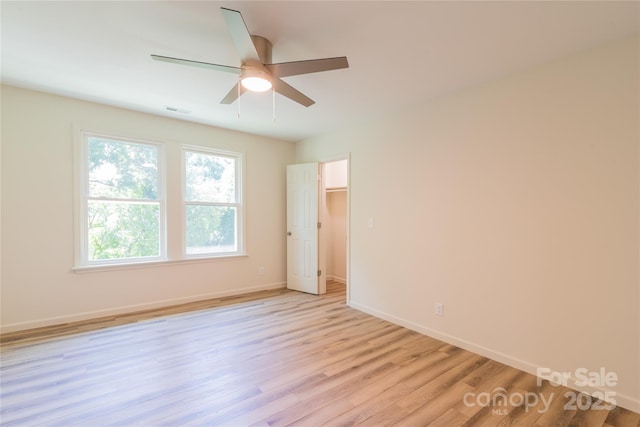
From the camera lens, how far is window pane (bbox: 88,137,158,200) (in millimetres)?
3408

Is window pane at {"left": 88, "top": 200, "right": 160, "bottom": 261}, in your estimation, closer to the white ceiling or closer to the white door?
the white ceiling

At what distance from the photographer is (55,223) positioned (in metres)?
3.14

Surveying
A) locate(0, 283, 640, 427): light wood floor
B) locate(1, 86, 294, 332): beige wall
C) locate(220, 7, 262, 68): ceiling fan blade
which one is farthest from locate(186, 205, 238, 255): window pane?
locate(220, 7, 262, 68): ceiling fan blade

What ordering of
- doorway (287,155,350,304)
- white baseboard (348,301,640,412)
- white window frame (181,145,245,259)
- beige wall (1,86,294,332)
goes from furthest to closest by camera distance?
doorway (287,155,350,304) → white window frame (181,145,245,259) → beige wall (1,86,294,332) → white baseboard (348,301,640,412)

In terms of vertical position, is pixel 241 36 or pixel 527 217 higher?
pixel 241 36

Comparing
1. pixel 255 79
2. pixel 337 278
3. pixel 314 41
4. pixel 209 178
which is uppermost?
pixel 314 41

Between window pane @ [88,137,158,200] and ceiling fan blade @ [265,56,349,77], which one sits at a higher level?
ceiling fan blade @ [265,56,349,77]

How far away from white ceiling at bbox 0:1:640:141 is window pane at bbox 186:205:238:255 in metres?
1.69

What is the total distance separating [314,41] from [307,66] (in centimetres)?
33

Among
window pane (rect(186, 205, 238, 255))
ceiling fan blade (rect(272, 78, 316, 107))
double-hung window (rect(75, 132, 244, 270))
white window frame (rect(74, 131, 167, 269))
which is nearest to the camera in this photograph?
ceiling fan blade (rect(272, 78, 316, 107))

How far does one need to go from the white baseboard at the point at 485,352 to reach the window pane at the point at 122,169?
10.9 feet

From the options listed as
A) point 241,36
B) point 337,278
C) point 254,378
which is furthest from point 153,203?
point 337,278

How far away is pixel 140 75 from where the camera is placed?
261cm

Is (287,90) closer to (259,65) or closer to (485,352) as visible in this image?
(259,65)
